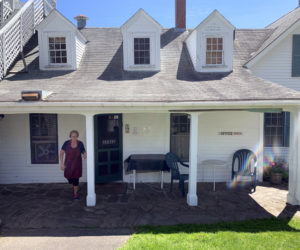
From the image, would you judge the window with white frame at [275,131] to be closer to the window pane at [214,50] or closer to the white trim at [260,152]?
the white trim at [260,152]

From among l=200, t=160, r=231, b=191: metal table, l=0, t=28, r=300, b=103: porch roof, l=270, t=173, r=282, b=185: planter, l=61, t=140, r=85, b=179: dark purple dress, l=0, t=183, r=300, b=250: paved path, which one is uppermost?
l=0, t=28, r=300, b=103: porch roof

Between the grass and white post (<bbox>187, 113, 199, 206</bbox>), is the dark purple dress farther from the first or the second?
white post (<bbox>187, 113, 199, 206</bbox>)

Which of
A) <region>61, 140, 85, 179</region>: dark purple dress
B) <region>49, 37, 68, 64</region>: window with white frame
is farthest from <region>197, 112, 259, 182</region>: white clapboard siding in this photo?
<region>49, 37, 68, 64</region>: window with white frame

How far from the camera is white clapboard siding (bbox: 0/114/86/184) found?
7855mm

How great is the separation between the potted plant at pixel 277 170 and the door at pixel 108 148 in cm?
532

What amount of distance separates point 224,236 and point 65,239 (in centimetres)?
318

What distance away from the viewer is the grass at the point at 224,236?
4.25 metres

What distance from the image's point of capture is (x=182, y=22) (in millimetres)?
10500

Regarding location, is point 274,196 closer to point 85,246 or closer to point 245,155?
point 245,155

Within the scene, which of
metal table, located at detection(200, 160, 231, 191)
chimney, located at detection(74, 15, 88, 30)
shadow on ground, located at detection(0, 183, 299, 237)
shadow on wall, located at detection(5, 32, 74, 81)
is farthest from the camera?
chimney, located at detection(74, 15, 88, 30)

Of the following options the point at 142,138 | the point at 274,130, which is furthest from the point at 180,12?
the point at 274,130

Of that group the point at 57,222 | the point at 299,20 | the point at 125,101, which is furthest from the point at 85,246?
the point at 299,20

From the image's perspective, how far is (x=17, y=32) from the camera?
878 cm

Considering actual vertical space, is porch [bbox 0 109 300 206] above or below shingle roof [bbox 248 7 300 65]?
below
